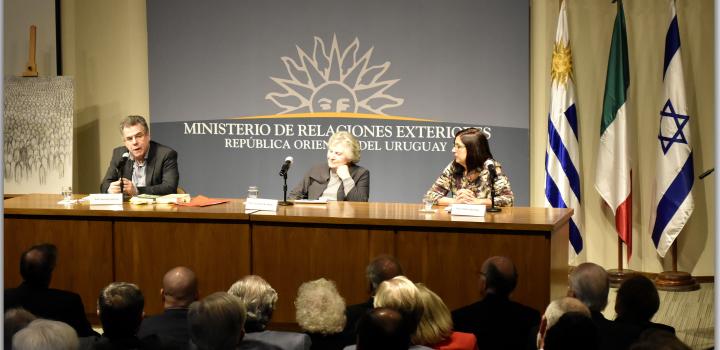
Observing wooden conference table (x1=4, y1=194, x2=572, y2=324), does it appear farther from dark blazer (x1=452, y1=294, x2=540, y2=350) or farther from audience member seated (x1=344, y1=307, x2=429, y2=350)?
audience member seated (x1=344, y1=307, x2=429, y2=350)

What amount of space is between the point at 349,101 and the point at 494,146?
1224 mm

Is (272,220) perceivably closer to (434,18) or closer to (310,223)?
(310,223)

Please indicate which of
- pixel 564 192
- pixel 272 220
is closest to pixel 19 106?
pixel 272 220

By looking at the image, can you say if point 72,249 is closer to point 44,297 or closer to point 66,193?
point 66,193

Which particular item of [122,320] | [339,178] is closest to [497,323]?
[122,320]

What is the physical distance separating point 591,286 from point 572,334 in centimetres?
89

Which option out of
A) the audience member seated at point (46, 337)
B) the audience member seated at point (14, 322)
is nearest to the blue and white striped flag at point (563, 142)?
the audience member seated at point (14, 322)

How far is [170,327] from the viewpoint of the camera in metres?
3.52

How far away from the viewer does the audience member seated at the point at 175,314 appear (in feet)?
11.2

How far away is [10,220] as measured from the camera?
5.36 meters

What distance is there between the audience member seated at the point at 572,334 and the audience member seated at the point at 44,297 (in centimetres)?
210

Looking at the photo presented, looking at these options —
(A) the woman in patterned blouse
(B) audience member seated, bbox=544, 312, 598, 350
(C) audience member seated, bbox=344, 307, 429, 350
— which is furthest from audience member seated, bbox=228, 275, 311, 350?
(A) the woman in patterned blouse

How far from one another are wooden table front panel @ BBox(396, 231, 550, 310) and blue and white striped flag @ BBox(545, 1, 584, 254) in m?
2.22

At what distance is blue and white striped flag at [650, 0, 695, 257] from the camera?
21.6 ft
